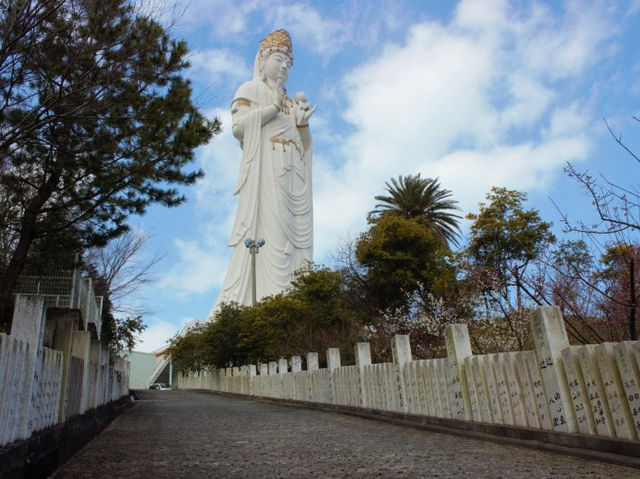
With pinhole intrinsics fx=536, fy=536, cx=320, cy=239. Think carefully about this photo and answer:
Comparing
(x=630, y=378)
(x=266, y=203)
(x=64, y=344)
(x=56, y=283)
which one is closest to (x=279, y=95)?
(x=266, y=203)

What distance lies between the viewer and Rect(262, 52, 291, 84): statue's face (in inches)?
1539

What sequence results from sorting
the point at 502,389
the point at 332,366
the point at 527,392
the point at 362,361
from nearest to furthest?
the point at 527,392, the point at 502,389, the point at 362,361, the point at 332,366

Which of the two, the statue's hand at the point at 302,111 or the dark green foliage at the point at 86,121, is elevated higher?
the statue's hand at the point at 302,111

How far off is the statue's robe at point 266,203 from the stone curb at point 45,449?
29.2 meters

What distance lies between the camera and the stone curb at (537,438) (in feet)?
14.6

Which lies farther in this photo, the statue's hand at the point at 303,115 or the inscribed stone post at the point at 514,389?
the statue's hand at the point at 303,115

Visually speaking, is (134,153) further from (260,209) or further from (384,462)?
(260,209)

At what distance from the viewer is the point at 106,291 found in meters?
19.1

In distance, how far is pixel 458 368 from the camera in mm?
7184

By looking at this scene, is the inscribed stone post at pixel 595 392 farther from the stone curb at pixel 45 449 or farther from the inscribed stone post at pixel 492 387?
the stone curb at pixel 45 449

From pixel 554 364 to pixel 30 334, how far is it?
16.3 ft

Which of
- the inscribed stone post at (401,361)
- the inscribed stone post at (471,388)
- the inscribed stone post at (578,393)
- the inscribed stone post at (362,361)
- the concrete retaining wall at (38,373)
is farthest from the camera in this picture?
the inscribed stone post at (362,361)

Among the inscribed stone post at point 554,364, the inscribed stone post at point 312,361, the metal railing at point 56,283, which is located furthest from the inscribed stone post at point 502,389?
the inscribed stone post at point 312,361

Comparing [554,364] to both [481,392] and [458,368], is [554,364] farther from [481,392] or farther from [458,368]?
[458,368]
